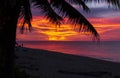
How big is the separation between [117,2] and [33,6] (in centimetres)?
265

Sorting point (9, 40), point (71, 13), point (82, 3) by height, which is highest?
point (82, 3)

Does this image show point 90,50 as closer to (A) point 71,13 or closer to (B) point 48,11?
(B) point 48,11

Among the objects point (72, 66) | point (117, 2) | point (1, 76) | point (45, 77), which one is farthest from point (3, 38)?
point (72, 66)

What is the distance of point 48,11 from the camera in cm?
1481

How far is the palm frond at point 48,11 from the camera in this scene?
559 inches

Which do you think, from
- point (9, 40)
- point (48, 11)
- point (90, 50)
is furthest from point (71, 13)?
point (90, 50)

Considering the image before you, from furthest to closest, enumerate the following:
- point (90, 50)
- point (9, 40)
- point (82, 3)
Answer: point (90, 50) < point (82, 3) < point (9, 40)

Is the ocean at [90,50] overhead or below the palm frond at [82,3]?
below

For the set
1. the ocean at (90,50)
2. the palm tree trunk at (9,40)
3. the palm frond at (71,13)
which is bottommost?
the ocean at (90,50)

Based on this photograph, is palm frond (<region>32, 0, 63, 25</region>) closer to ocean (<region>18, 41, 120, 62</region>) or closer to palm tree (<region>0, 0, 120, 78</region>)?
palm tree (<region>0, 0, 120, 78</region>)

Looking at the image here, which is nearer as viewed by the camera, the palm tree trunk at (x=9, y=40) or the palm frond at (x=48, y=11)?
the palm tree trunk at (x=9, y=40)

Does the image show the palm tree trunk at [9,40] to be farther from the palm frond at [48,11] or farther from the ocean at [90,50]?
the ocean at [90,50]

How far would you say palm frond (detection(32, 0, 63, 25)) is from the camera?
14.2 meters

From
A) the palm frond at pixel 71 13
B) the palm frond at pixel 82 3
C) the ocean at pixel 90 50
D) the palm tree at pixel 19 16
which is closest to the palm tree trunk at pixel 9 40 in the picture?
the palm tree at pixel 19 16
